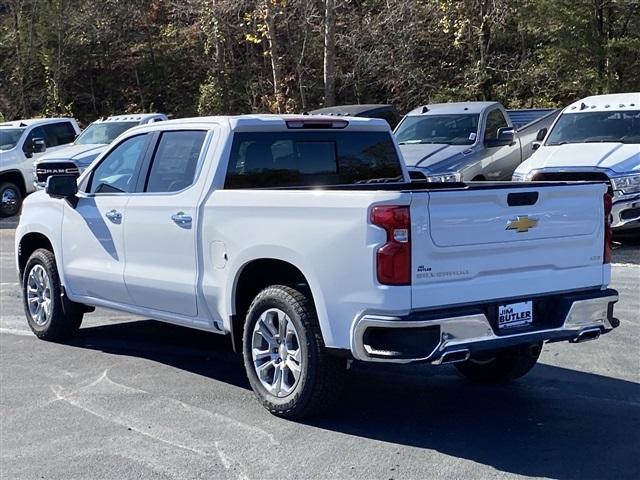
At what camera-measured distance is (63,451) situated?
17.5 feet

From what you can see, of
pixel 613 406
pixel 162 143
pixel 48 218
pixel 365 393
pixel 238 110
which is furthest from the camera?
pixel 238 110

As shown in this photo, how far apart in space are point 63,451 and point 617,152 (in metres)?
9.65

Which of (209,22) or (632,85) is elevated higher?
(209,22)

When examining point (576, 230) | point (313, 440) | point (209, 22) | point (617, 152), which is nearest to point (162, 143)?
point (313, 440)

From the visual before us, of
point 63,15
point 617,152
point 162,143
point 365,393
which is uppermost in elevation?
point 63,15

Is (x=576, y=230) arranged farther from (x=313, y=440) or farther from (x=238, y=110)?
(x=238, y=110)

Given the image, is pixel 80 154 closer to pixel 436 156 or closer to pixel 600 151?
pixel 436 156

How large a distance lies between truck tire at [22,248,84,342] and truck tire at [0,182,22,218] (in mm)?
12098

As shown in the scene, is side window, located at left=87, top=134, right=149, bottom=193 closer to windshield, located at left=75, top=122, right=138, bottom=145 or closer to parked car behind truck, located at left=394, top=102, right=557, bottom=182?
parked car behind truck, located at left=394, top=102, right=557, bottom=182

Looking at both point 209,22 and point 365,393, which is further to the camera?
point 209,22

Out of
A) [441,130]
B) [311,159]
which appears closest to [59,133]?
[441,130]

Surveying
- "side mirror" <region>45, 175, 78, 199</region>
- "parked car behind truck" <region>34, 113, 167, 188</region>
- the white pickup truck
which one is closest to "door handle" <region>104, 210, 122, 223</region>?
the white pickup truck

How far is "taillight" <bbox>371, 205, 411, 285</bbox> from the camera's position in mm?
4973

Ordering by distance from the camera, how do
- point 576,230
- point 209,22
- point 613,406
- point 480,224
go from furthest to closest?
point 209,22
point 613,406
point 576,230
point 480,224
